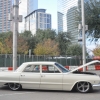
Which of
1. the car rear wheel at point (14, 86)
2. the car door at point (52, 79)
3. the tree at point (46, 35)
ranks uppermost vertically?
the tree at point (46, 35)

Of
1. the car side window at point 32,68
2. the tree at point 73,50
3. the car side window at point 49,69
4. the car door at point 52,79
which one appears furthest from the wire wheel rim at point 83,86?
the tree at point 73,50

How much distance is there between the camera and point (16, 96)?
27.8 ft

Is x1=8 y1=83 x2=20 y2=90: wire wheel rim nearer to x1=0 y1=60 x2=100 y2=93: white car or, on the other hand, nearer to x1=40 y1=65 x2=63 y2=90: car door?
x1=0 y1=60 x2=100 y2=93: white car

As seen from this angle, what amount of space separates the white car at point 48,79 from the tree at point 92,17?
17.7m

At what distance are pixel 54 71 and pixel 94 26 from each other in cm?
1861

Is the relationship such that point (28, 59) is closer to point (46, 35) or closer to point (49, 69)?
point (49, 69)

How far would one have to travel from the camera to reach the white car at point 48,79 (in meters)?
9.22

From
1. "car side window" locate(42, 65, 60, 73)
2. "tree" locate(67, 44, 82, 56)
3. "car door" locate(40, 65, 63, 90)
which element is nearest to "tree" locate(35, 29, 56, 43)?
"tree" locate(67, 44, 82, 56)

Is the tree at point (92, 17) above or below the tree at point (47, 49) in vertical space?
above

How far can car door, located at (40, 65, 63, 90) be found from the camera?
9281 millimetres

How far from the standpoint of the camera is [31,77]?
9.50m

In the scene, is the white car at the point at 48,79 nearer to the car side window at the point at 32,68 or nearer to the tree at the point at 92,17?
the car side window at the point at 32,68

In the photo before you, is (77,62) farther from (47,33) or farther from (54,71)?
(47,33)

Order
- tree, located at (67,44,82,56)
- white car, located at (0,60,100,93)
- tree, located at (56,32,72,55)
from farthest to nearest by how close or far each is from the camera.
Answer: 1. tree, located at (67,44,82,56)
2. tree, located at (56,32,72,55)
3. white car, located at (0,60,100,93)
